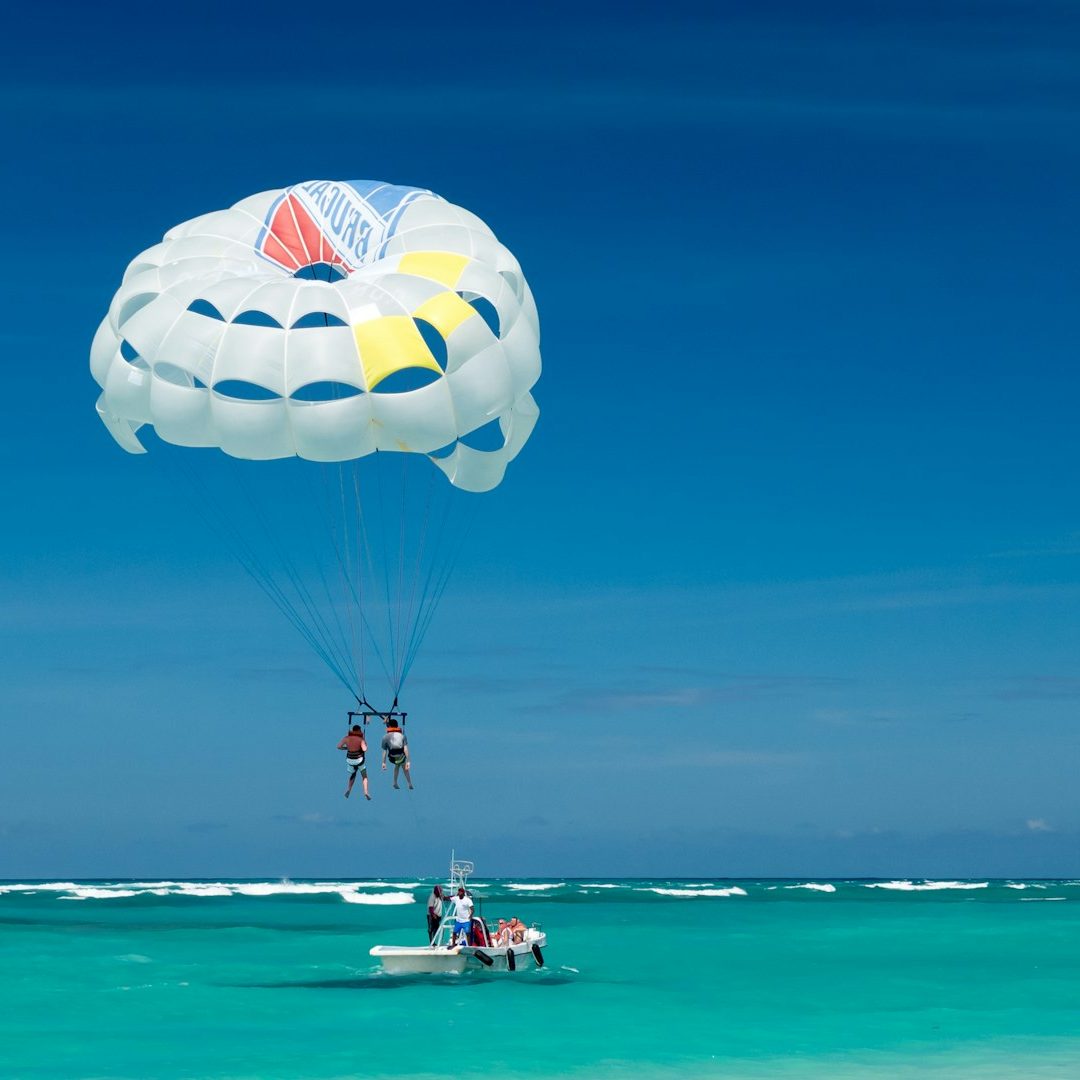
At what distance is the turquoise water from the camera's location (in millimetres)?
16062

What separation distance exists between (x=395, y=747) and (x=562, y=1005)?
6.85m

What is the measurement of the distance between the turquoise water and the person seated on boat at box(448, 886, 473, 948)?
0.71 metres

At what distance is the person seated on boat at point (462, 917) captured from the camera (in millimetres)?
21250

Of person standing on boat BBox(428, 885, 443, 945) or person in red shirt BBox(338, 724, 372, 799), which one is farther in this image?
person standing on boat BBox(428, 885, 443, 945)

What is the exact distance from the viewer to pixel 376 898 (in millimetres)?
61031

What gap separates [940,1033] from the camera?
18.5 metres

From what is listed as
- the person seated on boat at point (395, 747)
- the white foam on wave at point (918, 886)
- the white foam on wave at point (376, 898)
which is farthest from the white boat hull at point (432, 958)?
the white foam on wave at point (918, 886)

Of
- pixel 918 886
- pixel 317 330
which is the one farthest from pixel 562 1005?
pixel 918 886

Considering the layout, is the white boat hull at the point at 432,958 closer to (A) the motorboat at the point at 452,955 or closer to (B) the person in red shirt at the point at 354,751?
(A) the motorboat at the point at 452,955

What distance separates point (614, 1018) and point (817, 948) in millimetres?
14315

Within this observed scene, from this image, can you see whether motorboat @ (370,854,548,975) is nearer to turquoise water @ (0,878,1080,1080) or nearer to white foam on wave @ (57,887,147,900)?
turquoise water @ (0,878,1080,1080)

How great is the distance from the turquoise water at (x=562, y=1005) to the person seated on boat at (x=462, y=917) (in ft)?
2.34

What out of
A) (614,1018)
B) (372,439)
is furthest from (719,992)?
(372,439)

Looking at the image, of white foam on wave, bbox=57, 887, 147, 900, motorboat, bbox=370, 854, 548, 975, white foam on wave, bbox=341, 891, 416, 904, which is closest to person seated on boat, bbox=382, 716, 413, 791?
motorboat, bbox=370, 854, 548, 975
